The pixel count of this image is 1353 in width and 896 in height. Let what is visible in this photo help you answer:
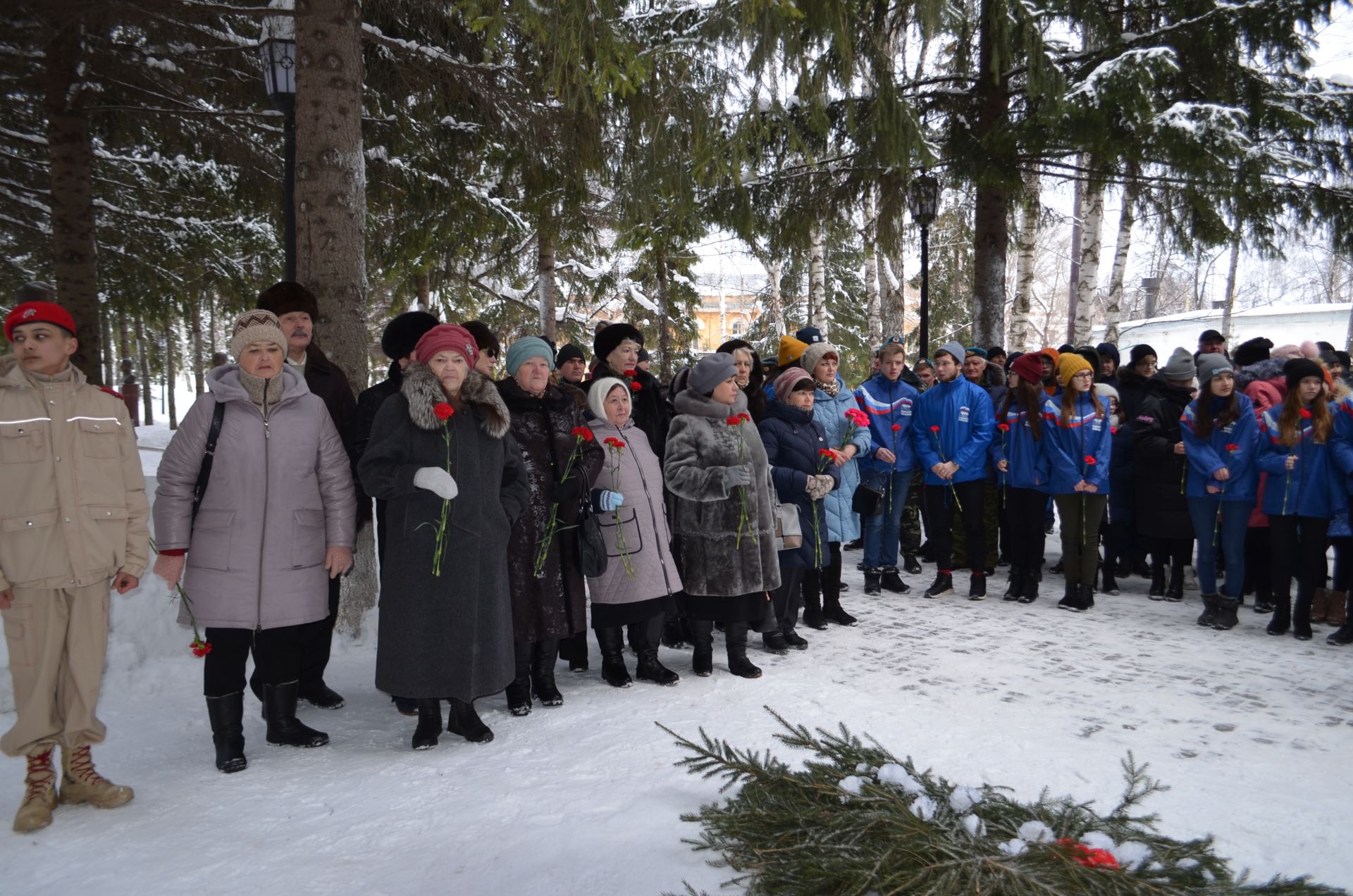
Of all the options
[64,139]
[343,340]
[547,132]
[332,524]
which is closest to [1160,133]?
[547,132]

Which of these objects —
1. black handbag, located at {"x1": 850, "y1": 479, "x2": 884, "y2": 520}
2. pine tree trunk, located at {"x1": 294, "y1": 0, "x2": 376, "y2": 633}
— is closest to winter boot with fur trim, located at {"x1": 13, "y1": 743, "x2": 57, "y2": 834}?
pine tree trunk, located at {"x1": 294, "y1": 0, "x2": 376, "y2": 633}

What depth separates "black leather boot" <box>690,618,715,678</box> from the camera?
5434 mm

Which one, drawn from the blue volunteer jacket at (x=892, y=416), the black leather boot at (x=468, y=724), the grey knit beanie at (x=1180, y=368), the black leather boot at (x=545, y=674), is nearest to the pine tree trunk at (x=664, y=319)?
the blue volunteer jacket at (x=892, y=416)

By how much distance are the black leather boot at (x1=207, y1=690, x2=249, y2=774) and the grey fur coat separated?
98.5 inches

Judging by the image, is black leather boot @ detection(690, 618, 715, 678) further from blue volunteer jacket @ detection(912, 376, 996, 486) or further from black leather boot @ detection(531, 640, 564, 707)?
blue volunteer jacket @ detection(912, 376, 996, 486)

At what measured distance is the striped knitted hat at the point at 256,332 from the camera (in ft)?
13.5

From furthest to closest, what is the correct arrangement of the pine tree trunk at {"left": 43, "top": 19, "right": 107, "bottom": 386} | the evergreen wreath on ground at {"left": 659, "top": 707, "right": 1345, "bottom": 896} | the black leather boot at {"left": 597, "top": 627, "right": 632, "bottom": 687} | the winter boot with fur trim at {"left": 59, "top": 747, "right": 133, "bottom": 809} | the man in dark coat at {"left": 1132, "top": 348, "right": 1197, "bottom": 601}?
the pine tree trunk at {"left": 43, "top": 19, "right": 107, "bottom": 386}, the man in dark coat at {"left": 1132, "top": 348, "right": 1197, "bottom": 601}, the black leather boot at {"left": 597, "top": 627, "right": 632, "bottom": 687}, the winter boot with fur trim at {"left": 59, "top": 747, "right": 133, "bottom": 809}, the evergreen wreath on ground at {"left": 659, "top": 707, "right": 1345, "bottom": 896}

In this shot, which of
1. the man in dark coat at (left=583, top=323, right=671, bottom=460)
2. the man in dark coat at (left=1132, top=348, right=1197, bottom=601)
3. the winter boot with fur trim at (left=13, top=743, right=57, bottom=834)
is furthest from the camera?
the man in dark coat at (left=1132, top=348, right=1197, bottom=601)

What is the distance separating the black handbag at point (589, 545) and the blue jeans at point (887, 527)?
3.70 m

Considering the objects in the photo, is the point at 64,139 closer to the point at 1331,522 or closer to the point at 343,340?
the point at 343,340

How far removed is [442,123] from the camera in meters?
8.77

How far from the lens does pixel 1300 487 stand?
255 inches

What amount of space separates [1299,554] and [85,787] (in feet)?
25.1

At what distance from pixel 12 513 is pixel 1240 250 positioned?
12766 mm
